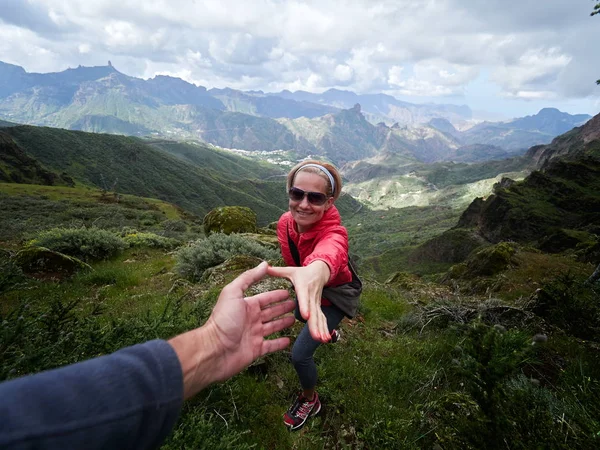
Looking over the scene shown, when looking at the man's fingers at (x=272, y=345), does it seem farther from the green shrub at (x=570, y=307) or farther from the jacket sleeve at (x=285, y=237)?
the green shrub at (x=570, y=307)

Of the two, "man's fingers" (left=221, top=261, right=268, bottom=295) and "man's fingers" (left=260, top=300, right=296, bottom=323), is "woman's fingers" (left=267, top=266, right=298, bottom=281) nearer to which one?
"man's fingers" (left=221, top=261, right=268, bottom=295)

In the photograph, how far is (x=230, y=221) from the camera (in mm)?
16719

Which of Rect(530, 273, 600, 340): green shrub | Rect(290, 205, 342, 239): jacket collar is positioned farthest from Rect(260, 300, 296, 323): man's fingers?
Rect(530, 273, 600, 340): green shrub

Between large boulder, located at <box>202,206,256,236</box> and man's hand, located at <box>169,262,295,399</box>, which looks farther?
large boulder, located at <box>202,206,256,236</box>

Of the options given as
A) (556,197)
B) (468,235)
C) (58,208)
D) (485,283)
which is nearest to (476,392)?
(485,283)

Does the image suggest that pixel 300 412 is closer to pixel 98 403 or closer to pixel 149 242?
pixel 98 403

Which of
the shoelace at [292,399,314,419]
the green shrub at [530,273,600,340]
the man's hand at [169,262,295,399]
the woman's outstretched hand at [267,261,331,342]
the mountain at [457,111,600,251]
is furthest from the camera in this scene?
the mountain at [457,111,600,251]

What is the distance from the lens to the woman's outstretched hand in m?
1.99

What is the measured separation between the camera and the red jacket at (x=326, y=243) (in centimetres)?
280

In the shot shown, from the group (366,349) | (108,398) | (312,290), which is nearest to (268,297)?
(312,290)

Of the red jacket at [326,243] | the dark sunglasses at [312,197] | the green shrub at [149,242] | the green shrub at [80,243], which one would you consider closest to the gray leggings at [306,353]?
the red jacket at [326,243]

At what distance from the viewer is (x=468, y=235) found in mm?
59312

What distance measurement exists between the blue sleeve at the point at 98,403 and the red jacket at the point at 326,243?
1540 mm

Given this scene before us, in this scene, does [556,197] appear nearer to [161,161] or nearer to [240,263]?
[240,263]
